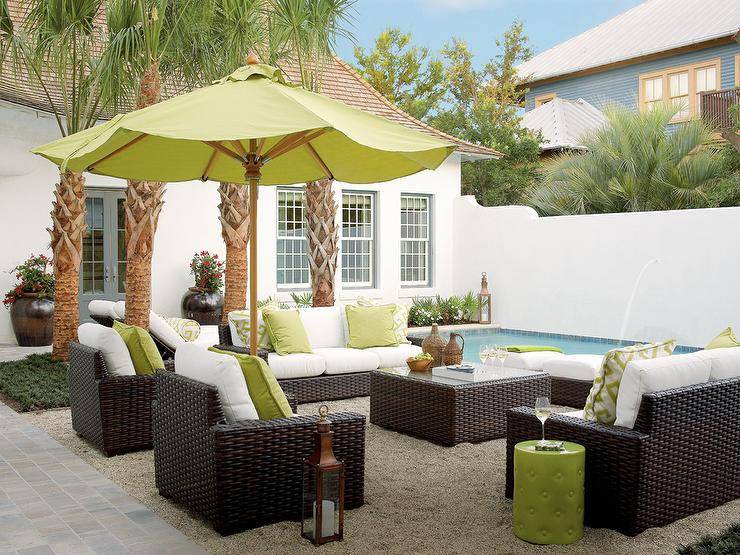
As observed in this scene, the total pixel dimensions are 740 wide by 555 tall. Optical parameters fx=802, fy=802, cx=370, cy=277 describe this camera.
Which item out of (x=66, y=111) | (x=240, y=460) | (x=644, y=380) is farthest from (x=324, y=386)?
(x=66, y=111)

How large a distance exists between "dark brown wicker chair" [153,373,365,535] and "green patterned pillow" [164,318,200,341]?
10.3 ft

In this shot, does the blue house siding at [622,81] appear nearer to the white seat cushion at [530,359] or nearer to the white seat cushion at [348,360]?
the white seat cushion at [530,359]

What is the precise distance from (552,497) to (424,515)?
0.79 metres

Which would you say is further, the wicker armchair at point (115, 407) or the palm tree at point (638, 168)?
the palm tree at point (638, 168)

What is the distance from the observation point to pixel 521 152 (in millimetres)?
20422

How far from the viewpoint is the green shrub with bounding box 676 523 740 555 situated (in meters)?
3.78

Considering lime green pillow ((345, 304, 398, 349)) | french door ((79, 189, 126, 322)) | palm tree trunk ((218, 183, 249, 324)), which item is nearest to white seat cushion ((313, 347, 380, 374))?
lime green pillow ((345, 304, 398, 349))

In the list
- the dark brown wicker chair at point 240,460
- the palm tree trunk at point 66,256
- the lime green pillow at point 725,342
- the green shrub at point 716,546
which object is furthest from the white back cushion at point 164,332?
the green shrub at point 716,546

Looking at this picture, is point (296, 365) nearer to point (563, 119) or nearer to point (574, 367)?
point (574, 367)

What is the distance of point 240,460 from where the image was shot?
416 cm

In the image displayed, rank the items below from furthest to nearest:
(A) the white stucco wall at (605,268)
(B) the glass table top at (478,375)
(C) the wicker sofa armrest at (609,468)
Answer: (A) the white stucco wall at (605,268) < (B) the glass table top at (478,375) < (C) the wicker sofa armrest at (609,468)

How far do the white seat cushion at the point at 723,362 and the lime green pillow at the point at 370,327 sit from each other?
408 centimetres

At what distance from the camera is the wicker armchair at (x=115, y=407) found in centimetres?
575

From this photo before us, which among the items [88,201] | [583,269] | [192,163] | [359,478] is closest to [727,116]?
[583,269]
